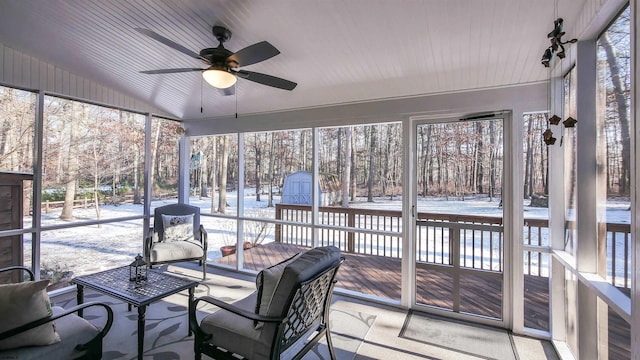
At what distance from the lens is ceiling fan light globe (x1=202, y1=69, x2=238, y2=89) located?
2340mm

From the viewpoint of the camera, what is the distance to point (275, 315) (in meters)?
1.82

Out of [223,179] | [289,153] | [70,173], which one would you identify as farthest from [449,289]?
[70,173]

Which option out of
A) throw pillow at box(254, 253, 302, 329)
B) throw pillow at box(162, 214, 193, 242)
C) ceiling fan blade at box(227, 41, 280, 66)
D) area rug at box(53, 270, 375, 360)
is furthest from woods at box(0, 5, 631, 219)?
throw pillow at box(254, 253, 302, 329)

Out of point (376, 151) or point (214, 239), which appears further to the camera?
point (214, 239)

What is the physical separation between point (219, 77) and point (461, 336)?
127 inches

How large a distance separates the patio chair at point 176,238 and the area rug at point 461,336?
2.94 metres

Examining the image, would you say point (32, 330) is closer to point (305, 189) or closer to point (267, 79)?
point (267, 79)

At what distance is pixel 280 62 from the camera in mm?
2979

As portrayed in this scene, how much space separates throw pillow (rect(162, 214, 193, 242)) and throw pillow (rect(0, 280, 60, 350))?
2.65 metres

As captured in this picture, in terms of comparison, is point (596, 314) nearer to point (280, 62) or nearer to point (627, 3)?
point (627, 3)

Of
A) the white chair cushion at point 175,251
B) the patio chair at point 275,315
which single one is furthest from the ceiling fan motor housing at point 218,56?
the white chair cushion at point 175,251

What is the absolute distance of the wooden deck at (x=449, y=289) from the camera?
301cm

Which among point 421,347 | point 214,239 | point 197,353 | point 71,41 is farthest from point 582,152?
point 214,239

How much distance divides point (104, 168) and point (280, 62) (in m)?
3.21
